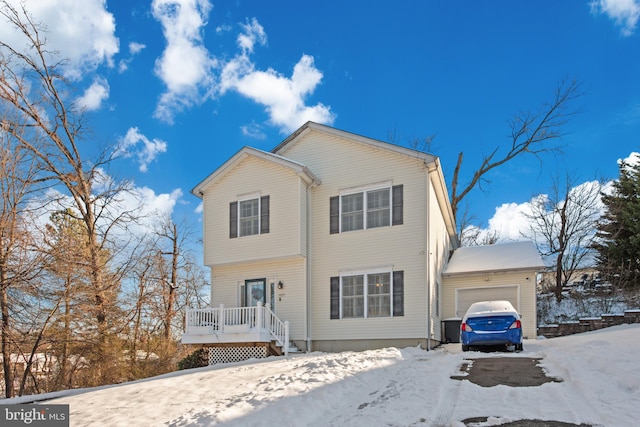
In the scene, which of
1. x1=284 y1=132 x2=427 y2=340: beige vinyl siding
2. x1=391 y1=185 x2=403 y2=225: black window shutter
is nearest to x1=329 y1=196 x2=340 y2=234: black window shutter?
x1=284 y1=132 x2=427 y2=340: beige vinyl siding

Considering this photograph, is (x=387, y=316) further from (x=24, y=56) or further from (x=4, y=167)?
(x=24, y=56)

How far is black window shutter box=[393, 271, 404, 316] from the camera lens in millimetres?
14650

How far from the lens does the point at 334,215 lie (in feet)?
53.0

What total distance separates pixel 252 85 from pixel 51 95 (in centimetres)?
944

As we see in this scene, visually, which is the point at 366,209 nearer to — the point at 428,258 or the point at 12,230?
the point at 428,258

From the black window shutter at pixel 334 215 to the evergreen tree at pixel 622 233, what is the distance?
14.8 metres

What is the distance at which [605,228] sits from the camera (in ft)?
81.0

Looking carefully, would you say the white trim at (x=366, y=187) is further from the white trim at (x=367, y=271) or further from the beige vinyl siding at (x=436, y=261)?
the white trim at (x=367, y=271)

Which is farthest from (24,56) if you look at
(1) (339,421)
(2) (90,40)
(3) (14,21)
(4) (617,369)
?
(4) (617,369)

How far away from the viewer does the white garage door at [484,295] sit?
1656 cm

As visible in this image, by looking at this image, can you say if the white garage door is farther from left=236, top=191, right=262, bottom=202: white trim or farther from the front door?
left=236, top=191, right=262, bottom=202: white trim

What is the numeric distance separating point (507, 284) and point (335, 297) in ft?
19.6

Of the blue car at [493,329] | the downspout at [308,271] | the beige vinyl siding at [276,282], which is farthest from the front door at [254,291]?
the blue car at [493,329]

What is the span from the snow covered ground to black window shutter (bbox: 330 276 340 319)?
5.44 meters
